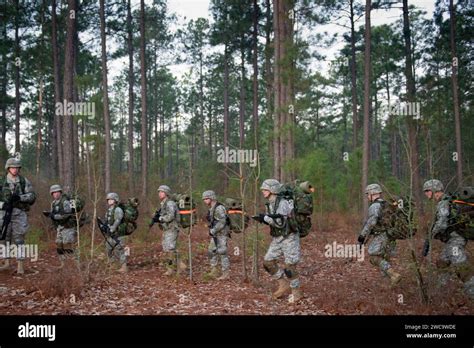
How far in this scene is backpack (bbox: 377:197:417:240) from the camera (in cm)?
583

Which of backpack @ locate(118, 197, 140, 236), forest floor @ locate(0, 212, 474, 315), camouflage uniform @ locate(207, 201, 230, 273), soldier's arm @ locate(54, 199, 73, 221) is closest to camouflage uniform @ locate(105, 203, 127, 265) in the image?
backpack @ locate(118, 197, 140, 236)

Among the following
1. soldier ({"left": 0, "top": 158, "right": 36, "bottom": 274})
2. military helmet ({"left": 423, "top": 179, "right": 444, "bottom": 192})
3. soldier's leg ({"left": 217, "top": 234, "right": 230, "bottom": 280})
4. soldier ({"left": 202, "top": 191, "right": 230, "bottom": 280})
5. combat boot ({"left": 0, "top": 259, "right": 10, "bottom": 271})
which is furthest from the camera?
soldier ({"left": 202, "top": 191, "right": 230, "bottom": 280})

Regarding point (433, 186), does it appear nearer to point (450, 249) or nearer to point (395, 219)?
point (395, 219)

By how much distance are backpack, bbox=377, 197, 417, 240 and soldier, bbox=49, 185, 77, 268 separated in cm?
650

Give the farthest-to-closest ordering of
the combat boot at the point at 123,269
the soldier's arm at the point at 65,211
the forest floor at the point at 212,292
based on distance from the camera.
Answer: the combat boot at the point at 123,269, the soldier's arm at the point at 65,211, the forest floor at the point at 212,292

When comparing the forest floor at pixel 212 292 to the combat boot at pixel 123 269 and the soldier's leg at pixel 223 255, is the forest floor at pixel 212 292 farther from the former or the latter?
the soldier's leg at pixel 223 255

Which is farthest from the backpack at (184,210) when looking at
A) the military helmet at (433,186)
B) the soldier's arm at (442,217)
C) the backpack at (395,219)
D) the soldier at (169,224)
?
the soldier's arm at (442,217)

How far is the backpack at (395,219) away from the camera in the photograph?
5.83m

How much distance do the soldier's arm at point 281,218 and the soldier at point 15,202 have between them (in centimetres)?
509

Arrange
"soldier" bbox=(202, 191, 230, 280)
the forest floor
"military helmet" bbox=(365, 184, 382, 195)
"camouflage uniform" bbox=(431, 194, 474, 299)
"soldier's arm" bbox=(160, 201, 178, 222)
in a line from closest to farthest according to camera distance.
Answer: the forest floor → "camouflage uniform" bbox=(431, 194, 474, 299) → "military helmet" bbox=(365, 184, 382, 195) → "soldier" bbox=(202, 191, 230, 280) → "soldier's arm" bbox=(160, 201, 178, 222)

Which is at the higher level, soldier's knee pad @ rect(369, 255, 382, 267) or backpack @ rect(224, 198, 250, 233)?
backpack @ rect(224, 198, 250, 233)

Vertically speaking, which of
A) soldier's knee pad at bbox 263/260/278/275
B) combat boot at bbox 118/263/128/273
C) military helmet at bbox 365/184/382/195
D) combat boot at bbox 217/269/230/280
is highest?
military helmet at bbox 365/184/382/195

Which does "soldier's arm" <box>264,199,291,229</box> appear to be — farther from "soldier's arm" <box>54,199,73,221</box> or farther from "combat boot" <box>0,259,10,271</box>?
"combat boot" <box>0,259,10,271</box>

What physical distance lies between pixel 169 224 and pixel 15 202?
3.23 metres
